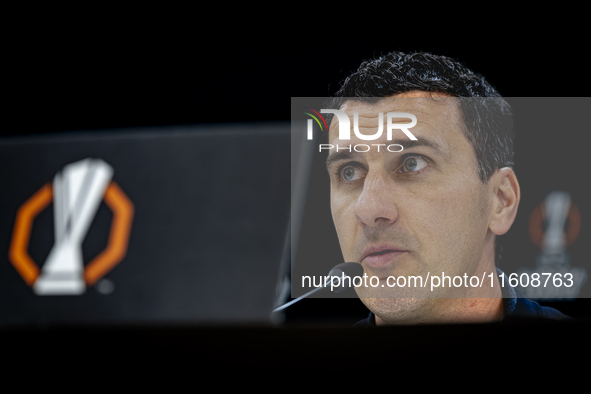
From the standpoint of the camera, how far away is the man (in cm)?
132

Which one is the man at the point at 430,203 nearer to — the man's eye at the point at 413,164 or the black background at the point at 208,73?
the man's eye at the point at 413,164

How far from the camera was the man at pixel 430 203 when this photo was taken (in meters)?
1.32

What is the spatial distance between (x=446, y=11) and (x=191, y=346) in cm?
159

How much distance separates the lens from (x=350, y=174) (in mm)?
Result: 1397

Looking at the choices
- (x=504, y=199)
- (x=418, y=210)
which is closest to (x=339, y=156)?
(x=418, y=210)

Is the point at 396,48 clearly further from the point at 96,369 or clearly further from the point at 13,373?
the point at 13,373

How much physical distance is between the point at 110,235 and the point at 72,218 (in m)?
0.27

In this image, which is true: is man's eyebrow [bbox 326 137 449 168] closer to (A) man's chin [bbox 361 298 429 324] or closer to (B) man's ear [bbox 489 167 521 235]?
(B) man's ear [bbox 489 167 521 235]

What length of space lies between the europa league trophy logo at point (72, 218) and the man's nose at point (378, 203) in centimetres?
210

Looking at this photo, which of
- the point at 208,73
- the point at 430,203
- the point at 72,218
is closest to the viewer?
the point at 430,203

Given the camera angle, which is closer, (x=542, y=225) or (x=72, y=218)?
(x=542, y=225)

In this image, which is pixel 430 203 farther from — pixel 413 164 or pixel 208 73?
pixel 208 73

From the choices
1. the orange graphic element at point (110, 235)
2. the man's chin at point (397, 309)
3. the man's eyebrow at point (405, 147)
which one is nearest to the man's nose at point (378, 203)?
the man's eyebrow at point (405, 147)

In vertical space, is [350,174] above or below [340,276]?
above
